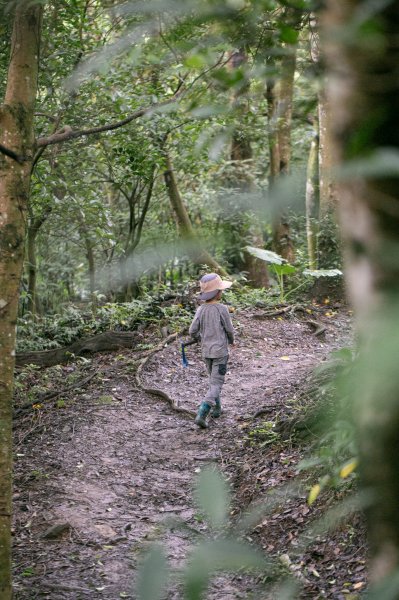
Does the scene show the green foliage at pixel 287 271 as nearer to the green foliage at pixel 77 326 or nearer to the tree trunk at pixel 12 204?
the green foliage at pixel 77 326

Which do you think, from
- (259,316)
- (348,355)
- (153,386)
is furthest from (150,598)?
(259,316)

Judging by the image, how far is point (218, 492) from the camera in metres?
0.98

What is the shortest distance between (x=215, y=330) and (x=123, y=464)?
1.87 metres

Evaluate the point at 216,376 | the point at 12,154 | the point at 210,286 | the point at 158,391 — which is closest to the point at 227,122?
the point at 12,154

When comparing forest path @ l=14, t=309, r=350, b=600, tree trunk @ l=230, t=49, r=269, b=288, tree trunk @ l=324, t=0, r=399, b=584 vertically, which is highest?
tree trunk @ l=230, t=49, r=269, b=288

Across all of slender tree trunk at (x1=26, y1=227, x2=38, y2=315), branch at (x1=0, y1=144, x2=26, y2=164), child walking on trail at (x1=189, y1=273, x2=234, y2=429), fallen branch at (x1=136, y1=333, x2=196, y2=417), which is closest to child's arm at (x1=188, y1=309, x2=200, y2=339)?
child walking on trail at (x1=189, y1=273, x2=234, y2=429)

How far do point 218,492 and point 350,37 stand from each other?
656 millimetres

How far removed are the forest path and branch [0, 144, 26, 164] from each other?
2.34 m

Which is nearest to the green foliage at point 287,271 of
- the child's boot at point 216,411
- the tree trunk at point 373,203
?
the child's boot at point 216,411

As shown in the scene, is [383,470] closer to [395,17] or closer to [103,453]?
[395,17]

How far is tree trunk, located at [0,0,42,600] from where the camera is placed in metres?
3.96

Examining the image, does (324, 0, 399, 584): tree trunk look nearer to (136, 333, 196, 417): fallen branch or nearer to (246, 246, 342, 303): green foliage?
(136, 333, 196, 417): fallen branch

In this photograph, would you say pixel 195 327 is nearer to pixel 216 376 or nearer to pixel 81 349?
pixel 216 376

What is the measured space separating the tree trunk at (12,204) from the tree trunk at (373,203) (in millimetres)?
3426
